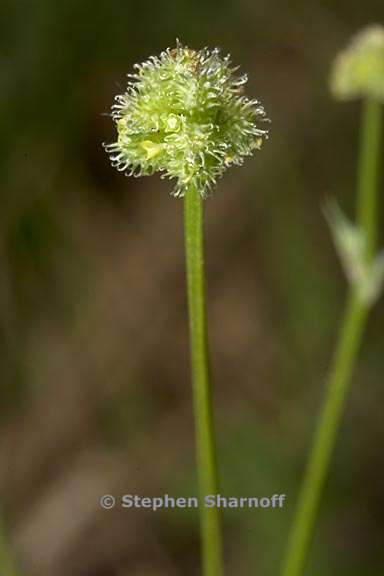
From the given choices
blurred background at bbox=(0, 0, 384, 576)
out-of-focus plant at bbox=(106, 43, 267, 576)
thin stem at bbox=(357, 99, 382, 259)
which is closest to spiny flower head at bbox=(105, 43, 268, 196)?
out-of-focus plant at bbox=(106, 43, 267, 576)

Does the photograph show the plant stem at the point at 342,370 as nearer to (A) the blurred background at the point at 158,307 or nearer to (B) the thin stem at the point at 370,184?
(B) the thin stem at the point at 370,184

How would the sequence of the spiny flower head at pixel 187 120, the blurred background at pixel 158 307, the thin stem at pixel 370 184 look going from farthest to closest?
the blurred background at pixel 158 307 < the thin stem at pixel 370 184 < the spiny flower head at pixel 187 120

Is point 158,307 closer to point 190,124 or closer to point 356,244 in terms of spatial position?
point 356,244

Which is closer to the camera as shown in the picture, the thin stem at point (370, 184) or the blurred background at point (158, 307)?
the thin stem at point (370, 184)

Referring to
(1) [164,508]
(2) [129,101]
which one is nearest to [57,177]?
(1) [164,508]

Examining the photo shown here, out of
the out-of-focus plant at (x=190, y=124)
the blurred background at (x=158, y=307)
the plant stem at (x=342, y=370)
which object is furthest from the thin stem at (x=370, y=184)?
the blurred background at (x=158, y=307)

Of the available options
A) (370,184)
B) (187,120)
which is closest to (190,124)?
(187,120)
